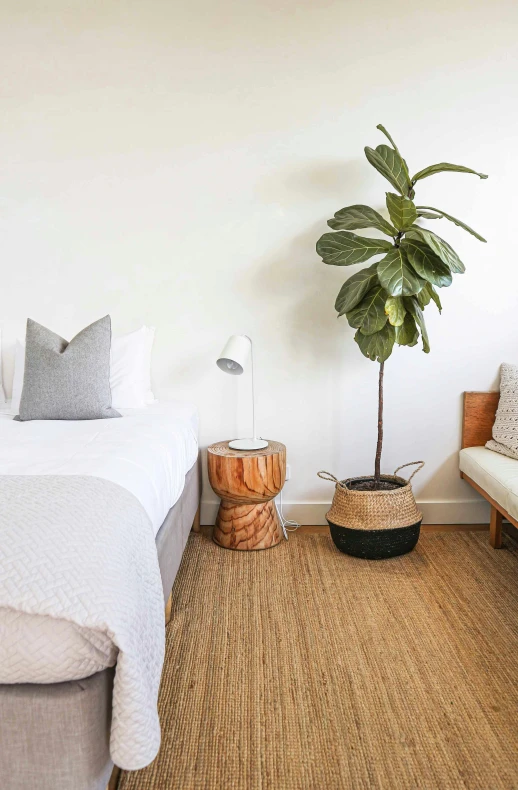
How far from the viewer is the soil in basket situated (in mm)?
2961

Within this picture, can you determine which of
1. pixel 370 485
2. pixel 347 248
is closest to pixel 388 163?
pixel 347 248

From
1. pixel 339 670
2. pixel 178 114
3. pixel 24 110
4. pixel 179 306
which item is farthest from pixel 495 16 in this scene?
pixel 339 670

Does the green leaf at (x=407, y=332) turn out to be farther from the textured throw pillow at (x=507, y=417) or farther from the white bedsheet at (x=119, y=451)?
the white bedsheet at (x=119, y=451)

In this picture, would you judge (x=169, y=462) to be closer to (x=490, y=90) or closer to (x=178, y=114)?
(x=178, y=114)

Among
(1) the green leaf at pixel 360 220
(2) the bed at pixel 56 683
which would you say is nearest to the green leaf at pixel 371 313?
(1) the green leaf at pixel 360 220

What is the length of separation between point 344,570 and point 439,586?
0.40 metres

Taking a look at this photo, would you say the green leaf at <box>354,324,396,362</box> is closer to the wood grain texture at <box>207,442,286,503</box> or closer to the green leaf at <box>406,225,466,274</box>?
the green leaf at <box>406,225,466,274</box>

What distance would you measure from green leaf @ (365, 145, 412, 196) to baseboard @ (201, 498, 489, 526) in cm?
161

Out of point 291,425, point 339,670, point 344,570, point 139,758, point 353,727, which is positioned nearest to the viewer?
point 139,758

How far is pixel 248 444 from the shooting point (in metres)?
2.98

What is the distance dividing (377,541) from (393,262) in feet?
4.01

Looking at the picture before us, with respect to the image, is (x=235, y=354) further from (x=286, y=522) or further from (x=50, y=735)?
(x=50, y=735)

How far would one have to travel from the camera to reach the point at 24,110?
3064 mm

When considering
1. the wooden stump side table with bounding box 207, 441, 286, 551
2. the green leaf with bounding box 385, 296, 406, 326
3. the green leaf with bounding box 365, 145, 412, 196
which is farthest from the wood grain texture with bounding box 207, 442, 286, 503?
the green leaf with bounding box 365, 145, 412, 196
